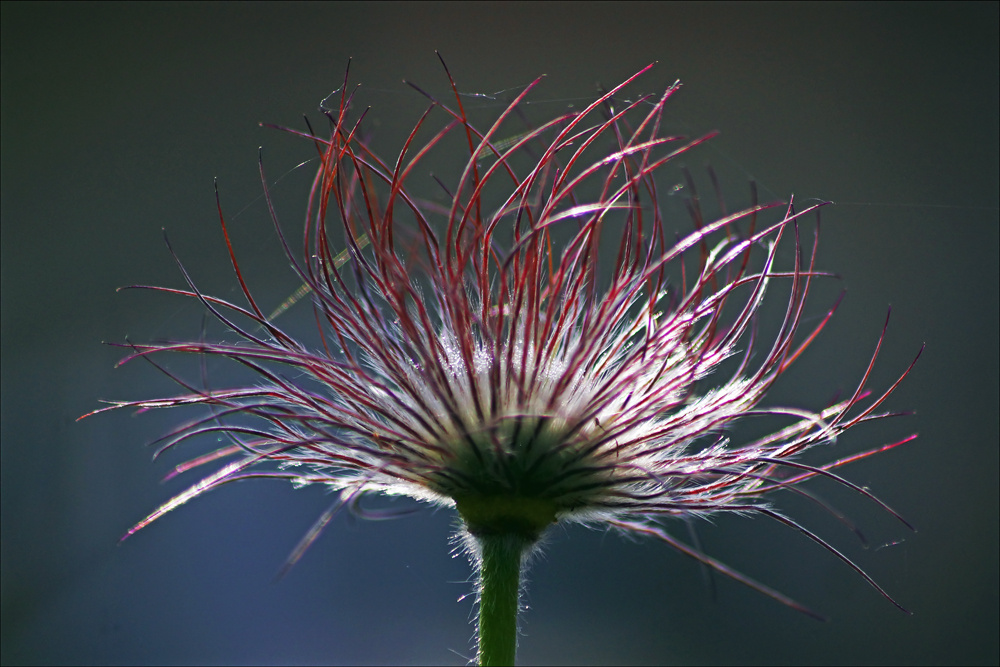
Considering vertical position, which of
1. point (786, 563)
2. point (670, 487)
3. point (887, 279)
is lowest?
point (670, 487)

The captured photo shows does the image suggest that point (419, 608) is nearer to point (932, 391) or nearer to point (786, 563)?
point (786, 563)

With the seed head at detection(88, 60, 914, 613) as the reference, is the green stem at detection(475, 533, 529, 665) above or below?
below

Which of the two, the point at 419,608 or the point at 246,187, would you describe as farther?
the point at 246,187

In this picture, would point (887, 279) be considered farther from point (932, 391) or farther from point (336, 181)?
point (336, 181)

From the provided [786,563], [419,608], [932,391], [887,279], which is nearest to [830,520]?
[786,563]

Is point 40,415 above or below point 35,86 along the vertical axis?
below

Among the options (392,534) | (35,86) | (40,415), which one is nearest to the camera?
(392,534)

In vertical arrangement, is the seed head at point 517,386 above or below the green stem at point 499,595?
above

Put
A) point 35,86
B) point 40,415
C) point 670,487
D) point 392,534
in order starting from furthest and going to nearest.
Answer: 1. point 35,86
2. point 40,415
3. point 392,534
4. point 670,487
